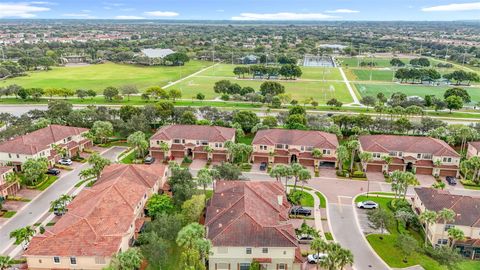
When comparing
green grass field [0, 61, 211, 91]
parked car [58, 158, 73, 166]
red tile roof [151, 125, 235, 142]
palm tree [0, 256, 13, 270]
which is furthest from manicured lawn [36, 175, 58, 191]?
green grass field [0, 61, 211, 91]

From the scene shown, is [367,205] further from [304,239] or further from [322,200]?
[304,239]

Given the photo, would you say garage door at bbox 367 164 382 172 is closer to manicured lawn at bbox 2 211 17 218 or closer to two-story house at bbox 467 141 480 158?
two-story house at bbox 467 141 480 158

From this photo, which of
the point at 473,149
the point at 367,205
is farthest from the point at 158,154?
the point at 473,149

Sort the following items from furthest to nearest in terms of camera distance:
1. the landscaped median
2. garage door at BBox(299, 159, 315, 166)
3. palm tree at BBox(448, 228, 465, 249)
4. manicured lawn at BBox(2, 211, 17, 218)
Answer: garage door at BBox(299, 159, 315, 166) → manicured lawn at BBox(2, 211, 17, 218) → the landscaped median → palm tree at BBox(448, 228, 465, 249)

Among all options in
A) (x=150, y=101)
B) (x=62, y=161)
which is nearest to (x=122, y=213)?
(x=62, y=161)

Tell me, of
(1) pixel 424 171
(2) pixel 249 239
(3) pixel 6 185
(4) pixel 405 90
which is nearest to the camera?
(2) pixel 249 239

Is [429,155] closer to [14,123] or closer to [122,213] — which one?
[122,213]

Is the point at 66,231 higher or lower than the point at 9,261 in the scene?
higher
